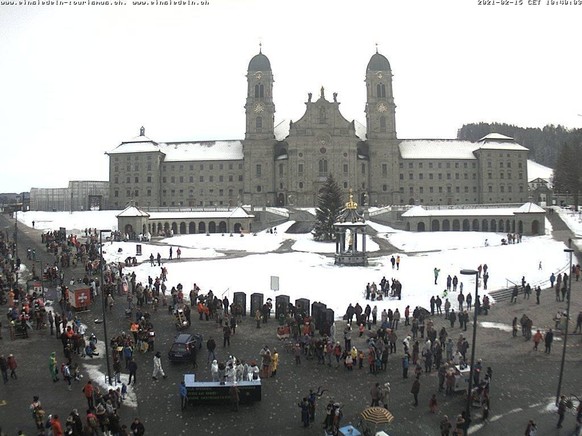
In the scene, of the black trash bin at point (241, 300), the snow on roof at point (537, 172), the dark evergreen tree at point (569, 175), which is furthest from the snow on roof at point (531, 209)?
the snow on roof at point (537, 172)

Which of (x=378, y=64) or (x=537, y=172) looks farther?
(x=537, y=172)

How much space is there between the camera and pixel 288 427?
16812 mm

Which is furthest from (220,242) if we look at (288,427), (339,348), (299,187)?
(288,427)

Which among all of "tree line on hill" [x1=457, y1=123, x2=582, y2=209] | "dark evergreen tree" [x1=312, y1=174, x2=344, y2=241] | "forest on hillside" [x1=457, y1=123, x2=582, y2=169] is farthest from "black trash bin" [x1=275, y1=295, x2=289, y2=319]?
"forest on hillside" [x1=457, y1=123, x2=582, y2=169]

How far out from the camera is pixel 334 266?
45219mm

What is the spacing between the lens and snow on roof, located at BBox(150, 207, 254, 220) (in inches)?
3152

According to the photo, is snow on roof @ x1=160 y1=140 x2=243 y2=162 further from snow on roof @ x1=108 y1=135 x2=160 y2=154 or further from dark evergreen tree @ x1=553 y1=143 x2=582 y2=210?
dark evergreen tree @ x1=553 y1=143 x2=582 y2=210

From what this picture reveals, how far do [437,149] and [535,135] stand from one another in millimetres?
87497

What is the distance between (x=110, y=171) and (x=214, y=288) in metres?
77.9

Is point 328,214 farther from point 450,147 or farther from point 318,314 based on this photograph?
point 450,147

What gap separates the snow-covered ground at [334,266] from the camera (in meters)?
37.7

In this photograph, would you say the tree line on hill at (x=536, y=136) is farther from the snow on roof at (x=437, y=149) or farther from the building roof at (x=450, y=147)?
the snow on roof at (x=437, y=149)

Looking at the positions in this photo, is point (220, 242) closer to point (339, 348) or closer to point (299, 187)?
point (299, 187)

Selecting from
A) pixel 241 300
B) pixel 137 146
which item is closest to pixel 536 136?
pixel 137 146
